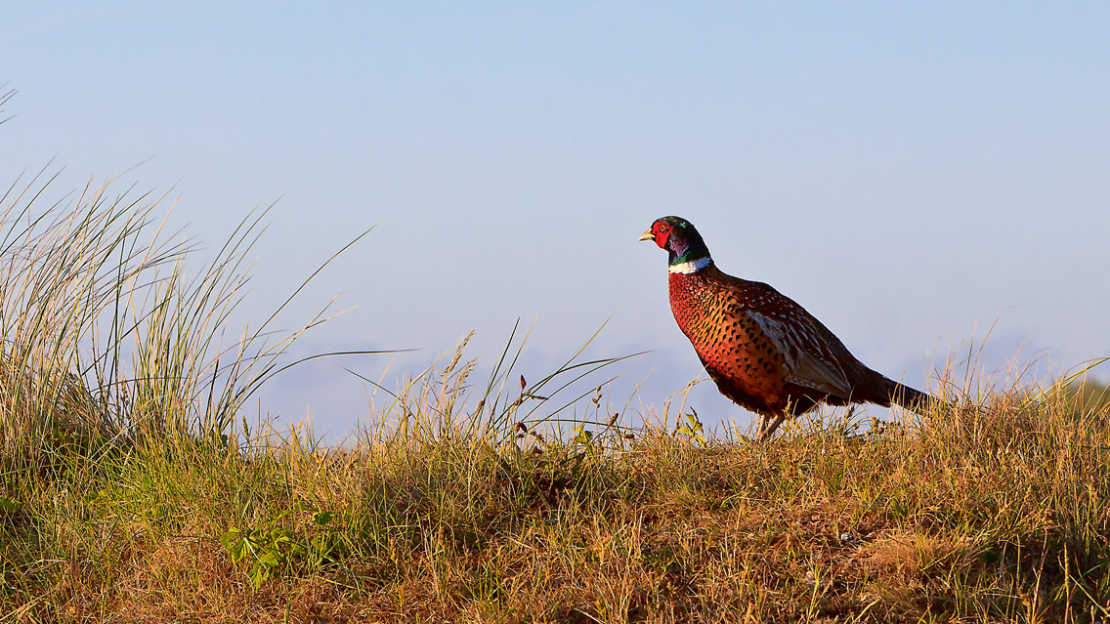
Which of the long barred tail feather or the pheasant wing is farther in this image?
the pheasant wing

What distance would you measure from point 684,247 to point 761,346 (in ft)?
2.82

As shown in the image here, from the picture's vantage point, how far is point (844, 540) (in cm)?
419

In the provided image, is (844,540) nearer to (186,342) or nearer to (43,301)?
(186,342)

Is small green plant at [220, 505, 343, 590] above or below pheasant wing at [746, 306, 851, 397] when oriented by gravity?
below

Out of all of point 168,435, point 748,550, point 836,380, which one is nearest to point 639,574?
point 748,550

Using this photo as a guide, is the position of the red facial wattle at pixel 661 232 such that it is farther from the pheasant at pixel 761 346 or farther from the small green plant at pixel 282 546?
the small green plant at pixel 282 546

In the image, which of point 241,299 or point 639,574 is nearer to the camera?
point 639,574

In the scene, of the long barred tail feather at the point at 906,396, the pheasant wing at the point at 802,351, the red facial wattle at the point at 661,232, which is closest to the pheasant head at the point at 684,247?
the red facial wattle at the point at 661,232

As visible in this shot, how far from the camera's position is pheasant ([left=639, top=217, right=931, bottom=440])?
5848 millimetres

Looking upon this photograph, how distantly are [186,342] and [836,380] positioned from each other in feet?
12.3

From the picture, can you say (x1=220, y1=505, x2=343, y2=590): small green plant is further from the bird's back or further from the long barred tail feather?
the long barred tail feather

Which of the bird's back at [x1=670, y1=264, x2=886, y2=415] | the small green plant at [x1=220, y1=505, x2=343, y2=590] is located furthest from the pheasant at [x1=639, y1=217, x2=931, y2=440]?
the small green plant at [x1=220, y1=505, x2=343, y2=590]

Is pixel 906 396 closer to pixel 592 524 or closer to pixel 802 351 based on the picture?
pixel 802 351

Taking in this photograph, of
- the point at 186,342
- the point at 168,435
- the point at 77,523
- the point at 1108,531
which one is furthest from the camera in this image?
the point at 186,342
